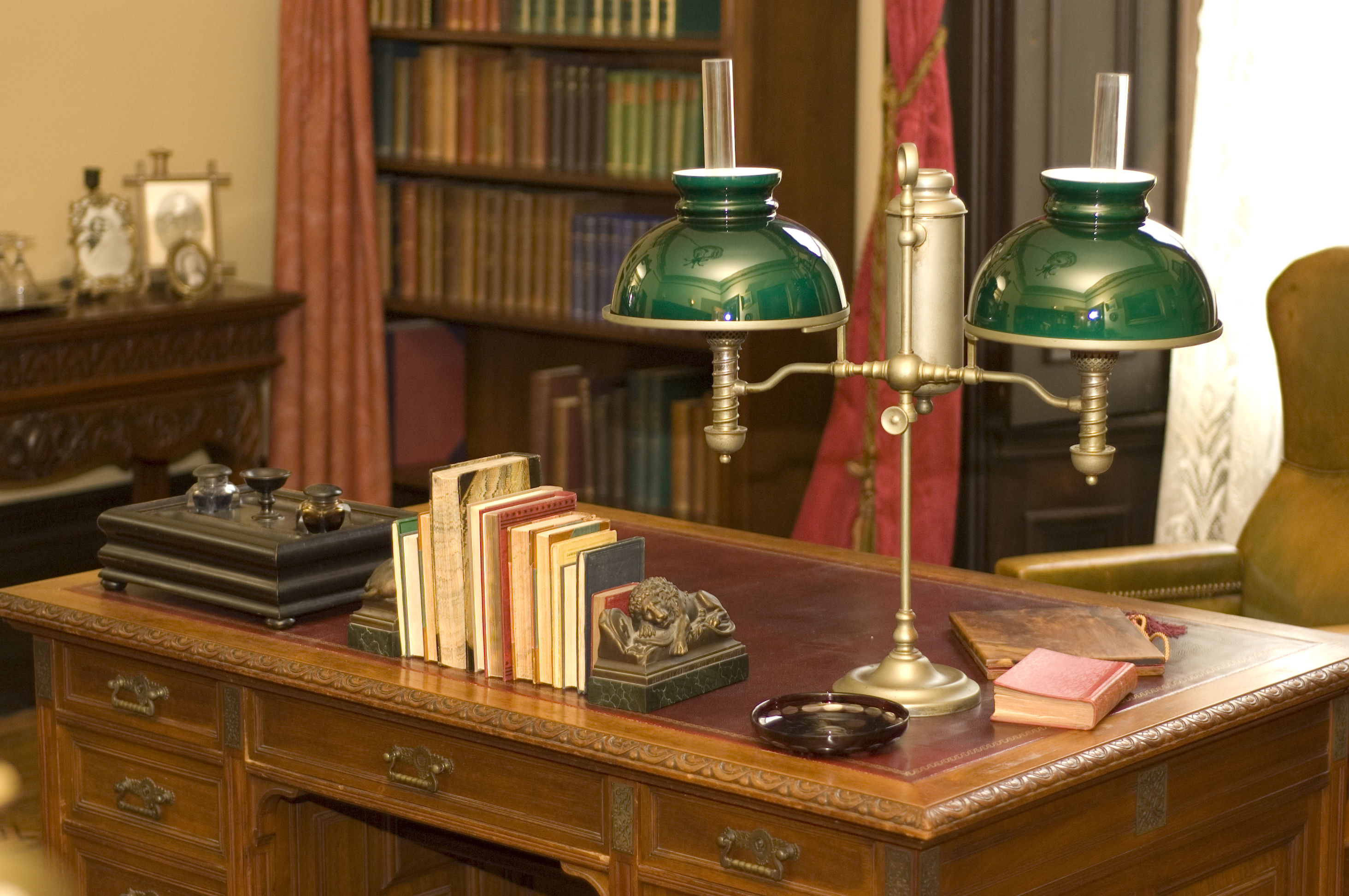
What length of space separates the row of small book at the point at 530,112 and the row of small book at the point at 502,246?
11 cm

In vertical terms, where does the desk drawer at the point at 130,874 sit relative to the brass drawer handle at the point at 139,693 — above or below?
below

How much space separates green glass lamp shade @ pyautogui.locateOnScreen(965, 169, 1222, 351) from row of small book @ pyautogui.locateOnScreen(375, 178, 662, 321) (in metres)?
2.68

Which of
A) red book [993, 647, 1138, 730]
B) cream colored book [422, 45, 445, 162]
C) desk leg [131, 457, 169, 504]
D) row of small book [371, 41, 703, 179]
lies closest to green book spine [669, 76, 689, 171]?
row of small book [371, 41, 703, 179]

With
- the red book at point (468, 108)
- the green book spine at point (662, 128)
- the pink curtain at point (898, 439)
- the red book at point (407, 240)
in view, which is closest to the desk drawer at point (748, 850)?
the pink curtain at point (898, 439)

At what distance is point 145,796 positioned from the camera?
2.56 metres

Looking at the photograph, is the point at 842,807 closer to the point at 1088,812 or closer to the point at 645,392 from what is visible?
the point at 1088,812

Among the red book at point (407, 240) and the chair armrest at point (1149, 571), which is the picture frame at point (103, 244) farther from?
the chair armrest at point (1149, 571)

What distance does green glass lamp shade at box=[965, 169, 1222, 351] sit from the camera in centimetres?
184

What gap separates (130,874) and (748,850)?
1.12 meters

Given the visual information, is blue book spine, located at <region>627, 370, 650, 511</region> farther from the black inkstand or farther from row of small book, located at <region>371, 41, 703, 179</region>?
the black inkstand

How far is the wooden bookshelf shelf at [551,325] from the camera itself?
14.6 feet

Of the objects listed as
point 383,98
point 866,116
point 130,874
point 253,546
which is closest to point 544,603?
point 253,546

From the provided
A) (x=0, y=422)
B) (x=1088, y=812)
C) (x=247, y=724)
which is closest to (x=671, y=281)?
(x=1088, y=812)

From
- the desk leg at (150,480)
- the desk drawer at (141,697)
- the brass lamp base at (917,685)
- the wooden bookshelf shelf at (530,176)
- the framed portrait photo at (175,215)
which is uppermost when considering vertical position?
the wooden bookshelf shelf at (530,176)
